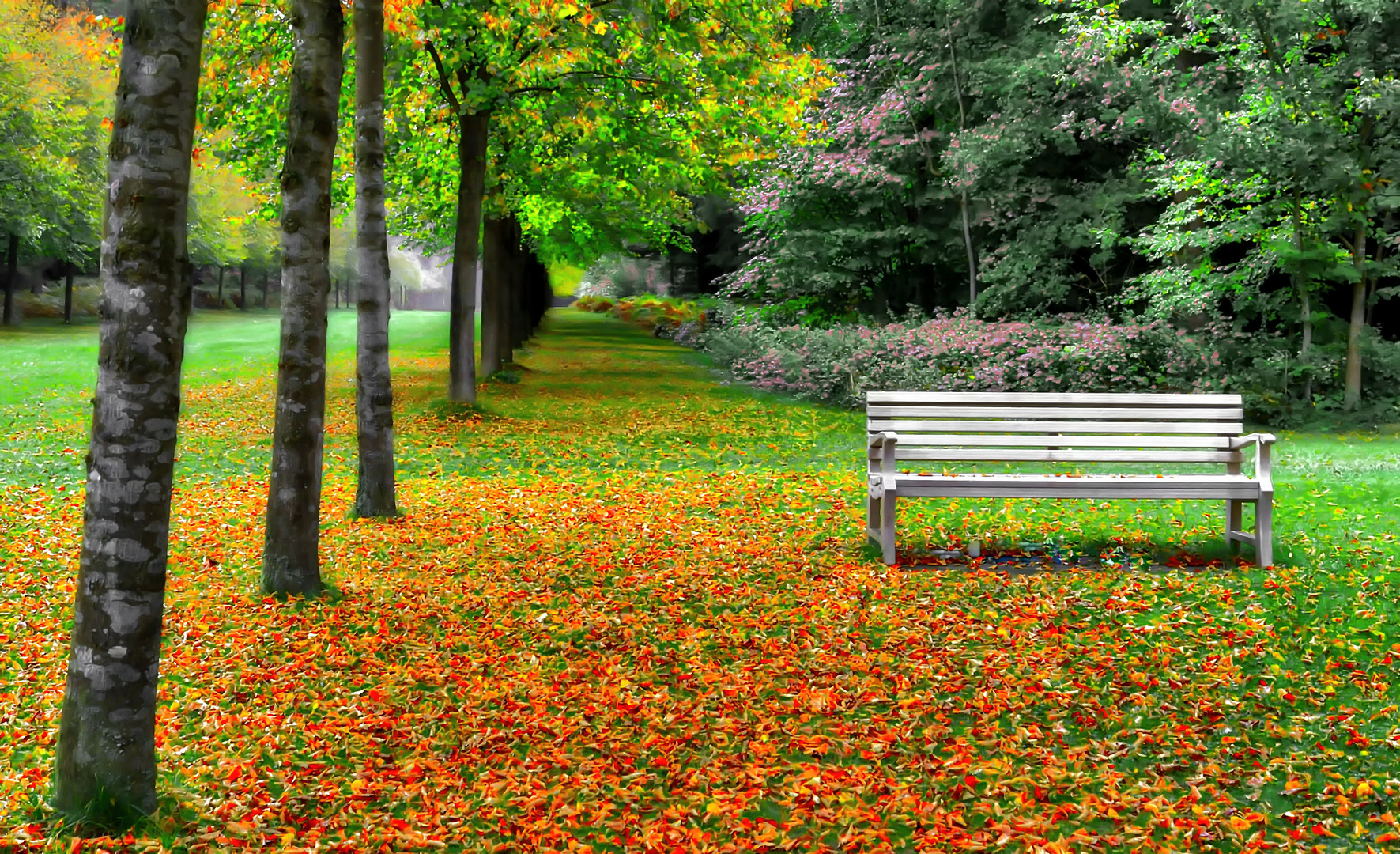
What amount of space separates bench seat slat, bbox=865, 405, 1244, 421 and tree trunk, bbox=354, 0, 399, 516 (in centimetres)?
380

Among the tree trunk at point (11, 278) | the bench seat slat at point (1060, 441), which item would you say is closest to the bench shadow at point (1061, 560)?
the bench seat slat at point (1060, 441)

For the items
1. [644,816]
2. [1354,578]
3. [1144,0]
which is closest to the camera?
[644,816]

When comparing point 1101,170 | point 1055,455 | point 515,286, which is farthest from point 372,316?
point 1101,170

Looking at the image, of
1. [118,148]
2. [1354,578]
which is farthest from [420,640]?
[1354,578]

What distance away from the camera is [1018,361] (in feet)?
54.1

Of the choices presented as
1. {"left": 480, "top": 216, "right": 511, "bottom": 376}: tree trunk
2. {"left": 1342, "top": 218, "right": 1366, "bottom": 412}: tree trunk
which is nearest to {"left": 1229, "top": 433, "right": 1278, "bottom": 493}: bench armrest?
{"left": 1342, "top": 218, "right": 1366, "bottom": 412}: tree trunk

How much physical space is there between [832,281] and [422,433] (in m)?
12.7

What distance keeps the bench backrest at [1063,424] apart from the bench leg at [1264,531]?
23.0 inches

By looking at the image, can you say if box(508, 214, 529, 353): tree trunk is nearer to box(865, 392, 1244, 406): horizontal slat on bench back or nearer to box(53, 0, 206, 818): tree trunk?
box(865, 392, 1244, 406): horizontal slat on bench back

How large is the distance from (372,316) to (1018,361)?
1112 cm

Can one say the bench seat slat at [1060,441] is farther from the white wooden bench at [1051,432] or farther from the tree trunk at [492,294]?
the tree trunk at [492,294]

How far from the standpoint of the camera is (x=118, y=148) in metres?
3.23

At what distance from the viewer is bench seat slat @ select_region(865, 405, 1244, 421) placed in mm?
7324

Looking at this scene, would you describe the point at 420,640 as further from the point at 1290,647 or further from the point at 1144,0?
the point at 1144,0
